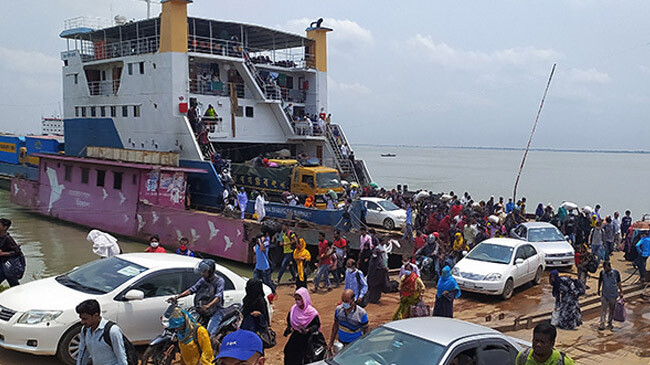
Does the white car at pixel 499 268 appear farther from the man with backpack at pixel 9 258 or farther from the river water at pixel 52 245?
the man with backpack at pixel 9 258

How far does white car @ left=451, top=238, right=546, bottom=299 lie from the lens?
1133cm

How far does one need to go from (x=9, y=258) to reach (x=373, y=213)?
12.1 metres

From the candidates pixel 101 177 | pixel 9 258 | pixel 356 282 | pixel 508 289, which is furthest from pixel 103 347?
pixel 101 177

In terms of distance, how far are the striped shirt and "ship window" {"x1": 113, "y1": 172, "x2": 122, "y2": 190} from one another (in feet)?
55.7

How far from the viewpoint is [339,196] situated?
19.9m

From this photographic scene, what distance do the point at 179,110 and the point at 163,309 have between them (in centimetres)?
1588

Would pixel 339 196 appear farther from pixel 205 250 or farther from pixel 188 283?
pixel 188 283

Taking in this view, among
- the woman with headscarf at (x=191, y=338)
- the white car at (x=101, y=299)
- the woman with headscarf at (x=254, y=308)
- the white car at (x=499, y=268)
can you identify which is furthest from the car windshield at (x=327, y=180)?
the woman with headscarf at (x=191, y=338)

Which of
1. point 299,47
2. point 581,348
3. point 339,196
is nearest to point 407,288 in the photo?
A: point 581,348

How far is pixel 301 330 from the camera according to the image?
18.7ft

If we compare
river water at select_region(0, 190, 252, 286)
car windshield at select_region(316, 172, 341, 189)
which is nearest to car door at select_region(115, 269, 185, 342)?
river water at select_region(0, 190, 252, 286)

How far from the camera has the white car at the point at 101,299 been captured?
6016 millimetres

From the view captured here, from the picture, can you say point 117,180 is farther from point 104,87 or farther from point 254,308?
point 254,308

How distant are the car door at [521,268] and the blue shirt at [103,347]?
956cm
